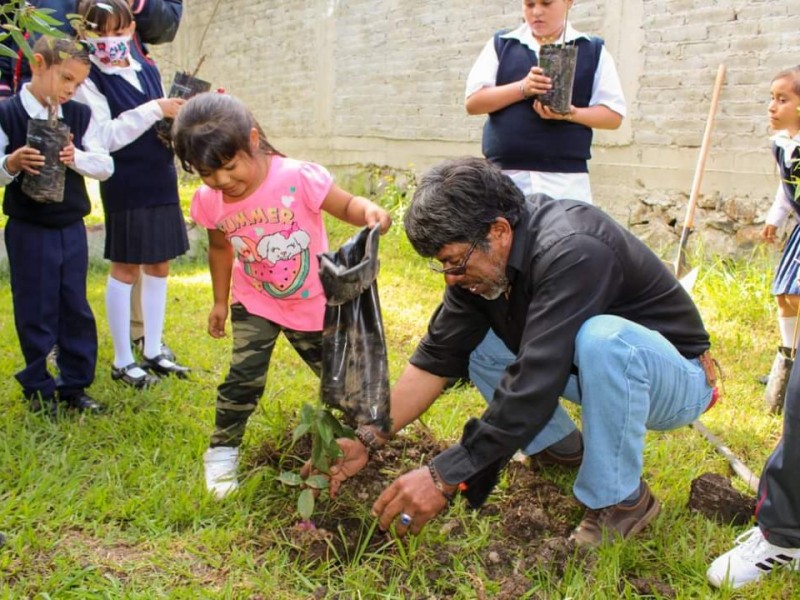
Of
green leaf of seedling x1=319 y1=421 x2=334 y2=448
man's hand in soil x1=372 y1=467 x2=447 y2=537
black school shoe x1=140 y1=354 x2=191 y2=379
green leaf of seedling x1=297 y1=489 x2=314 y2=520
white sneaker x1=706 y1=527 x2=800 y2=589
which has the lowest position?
black school shoe x1=140 y1=354 x2=191 y2=379

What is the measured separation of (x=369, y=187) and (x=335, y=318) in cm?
666

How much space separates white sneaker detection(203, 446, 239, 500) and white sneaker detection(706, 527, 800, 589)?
1474 millimetres

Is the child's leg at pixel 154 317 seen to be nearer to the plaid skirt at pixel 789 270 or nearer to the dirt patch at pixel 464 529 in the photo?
the dirt patch at pixel 464 529

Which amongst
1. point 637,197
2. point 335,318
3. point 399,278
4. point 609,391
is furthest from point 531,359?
point 637,197

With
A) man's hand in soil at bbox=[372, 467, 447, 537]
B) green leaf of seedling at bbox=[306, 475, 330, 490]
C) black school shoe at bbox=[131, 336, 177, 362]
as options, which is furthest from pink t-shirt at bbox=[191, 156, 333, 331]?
black school shoe at bbox=[131, 336, 177, 362]

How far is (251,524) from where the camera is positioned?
8.00ft

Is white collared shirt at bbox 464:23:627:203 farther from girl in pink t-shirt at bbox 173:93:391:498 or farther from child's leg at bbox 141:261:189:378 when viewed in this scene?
child's leg at bbox 141:261:189:378

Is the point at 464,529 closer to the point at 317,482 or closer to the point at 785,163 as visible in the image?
the point at 317,482

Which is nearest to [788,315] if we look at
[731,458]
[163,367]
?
[731,458]

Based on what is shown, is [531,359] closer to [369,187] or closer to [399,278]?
[399,278]

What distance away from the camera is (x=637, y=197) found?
586 centimetres

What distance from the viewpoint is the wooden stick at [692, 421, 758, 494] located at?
2732 millimetres

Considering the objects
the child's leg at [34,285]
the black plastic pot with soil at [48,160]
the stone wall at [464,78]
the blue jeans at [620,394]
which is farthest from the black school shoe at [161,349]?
the blue jeans at [620,394]

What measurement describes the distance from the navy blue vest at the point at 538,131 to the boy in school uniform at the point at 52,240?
166cm
